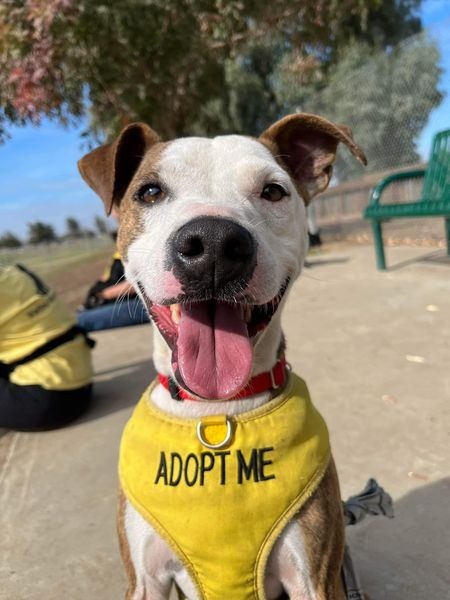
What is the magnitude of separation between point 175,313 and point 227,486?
22.8 inches

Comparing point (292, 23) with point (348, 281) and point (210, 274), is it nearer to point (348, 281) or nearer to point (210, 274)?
point (348, 281)

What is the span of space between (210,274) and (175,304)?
214 millimetres

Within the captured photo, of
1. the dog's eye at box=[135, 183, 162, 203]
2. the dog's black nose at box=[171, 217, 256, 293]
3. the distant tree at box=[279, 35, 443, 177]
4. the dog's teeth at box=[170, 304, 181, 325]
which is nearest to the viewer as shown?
the dog's black nose at box=[171, 217, 256, 293]

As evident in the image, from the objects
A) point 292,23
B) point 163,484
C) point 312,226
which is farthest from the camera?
point 312,226

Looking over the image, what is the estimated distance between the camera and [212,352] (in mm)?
1698

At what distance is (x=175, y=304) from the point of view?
1717mm

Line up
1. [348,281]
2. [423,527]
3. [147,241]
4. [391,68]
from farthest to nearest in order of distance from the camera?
[391,68] → [348,281] → [423,527] → [147,241]

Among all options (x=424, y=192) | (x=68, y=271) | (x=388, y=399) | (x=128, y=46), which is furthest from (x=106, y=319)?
(x=68, y=271)

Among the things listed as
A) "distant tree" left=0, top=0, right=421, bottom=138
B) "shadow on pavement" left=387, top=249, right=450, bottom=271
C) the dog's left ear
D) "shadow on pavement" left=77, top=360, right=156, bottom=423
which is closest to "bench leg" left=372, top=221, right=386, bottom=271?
"shadow on pavement" left=387, top=249, right=450, bottom=271

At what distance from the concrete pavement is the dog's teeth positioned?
131 cm

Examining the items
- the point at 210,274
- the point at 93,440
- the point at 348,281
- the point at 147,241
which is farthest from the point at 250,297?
the point at 348,281

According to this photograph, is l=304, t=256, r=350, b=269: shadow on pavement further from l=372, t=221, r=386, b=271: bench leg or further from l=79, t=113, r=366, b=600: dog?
l=79, t=113, r=366, b=600: dog

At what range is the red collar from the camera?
1.82m

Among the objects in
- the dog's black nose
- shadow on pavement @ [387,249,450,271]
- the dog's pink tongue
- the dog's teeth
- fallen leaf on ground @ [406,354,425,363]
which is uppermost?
the dog's black nose
